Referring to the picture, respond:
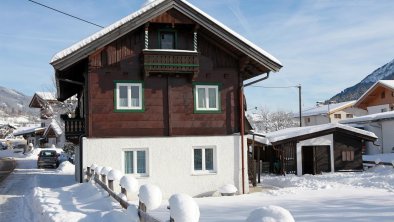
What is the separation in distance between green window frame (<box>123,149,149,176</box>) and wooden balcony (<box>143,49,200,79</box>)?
10.5 feet

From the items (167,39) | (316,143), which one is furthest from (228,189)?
(316,143)

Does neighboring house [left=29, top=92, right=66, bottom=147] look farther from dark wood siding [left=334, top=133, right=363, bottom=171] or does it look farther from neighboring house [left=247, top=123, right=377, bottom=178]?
dark wood siding [left=334, top=133, right=363, bottom=171]

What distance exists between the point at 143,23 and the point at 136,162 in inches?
221

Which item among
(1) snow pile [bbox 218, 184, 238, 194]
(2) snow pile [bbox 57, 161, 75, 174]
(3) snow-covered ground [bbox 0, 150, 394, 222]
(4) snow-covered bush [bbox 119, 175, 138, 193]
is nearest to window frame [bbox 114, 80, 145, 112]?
(3) snow-covered ground [bbox 0, 150, 394, 222]

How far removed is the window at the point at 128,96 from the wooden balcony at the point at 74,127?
5.99 feet

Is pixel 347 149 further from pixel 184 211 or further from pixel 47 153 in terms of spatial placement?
pixel 184 211

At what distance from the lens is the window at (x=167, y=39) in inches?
727

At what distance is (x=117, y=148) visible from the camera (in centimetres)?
1753

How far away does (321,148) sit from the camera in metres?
28.6

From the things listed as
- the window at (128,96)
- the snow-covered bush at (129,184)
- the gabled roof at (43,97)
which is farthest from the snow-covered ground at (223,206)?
the gabled roof at (43,97)

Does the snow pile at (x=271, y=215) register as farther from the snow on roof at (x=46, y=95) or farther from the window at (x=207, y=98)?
the snow on roof at (x=46, y=95)

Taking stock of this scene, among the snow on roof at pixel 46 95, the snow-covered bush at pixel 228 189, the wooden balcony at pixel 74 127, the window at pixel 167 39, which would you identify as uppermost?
the snow on roof at pixel 46 95

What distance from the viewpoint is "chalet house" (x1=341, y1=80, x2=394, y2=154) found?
37750mm

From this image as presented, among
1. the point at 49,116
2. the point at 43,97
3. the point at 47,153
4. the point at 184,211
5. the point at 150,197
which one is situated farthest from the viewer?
the point at 43,97
